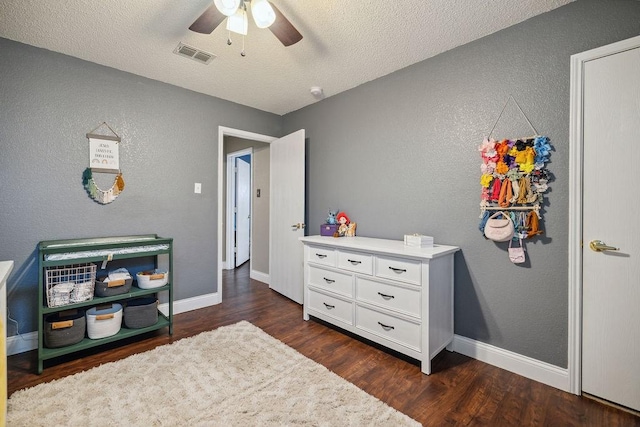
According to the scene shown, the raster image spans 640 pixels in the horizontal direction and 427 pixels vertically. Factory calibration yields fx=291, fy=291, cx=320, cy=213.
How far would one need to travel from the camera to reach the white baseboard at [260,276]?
427cm

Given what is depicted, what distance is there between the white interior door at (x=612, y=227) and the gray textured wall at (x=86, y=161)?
3.26 m

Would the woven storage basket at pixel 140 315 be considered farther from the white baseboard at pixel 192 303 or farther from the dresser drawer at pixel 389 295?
the dresser drawer at pixel 389 295

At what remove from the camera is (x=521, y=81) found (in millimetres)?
2010

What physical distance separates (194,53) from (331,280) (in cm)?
228

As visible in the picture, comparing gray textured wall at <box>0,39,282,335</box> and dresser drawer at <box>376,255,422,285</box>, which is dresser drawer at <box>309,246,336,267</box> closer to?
dresser drawer at <box>376,255,422,285</box>

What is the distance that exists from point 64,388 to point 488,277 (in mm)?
2912

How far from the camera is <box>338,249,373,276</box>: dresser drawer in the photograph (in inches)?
92.7

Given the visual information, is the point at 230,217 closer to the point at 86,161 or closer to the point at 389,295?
the point at 86,161

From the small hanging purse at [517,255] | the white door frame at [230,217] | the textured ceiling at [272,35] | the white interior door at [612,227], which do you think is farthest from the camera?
the white door frame at [230,217]

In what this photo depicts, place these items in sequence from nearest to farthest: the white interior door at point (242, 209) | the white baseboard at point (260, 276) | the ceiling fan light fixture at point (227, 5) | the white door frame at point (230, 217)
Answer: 1. the ceiling fan light fixture at point (227, 5)
2. the white baseboard at point (260, 276)
3. the white door frame at point (230, 217)
4. the white interior door at point (242, 209)

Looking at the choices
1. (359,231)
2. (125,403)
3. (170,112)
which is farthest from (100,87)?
(359,231)

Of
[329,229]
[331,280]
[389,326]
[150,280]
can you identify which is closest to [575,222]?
[389,326]

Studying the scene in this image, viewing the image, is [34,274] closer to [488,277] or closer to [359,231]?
[359,231]

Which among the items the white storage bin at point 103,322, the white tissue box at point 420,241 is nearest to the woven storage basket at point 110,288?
the white storage bin at point 103,322
